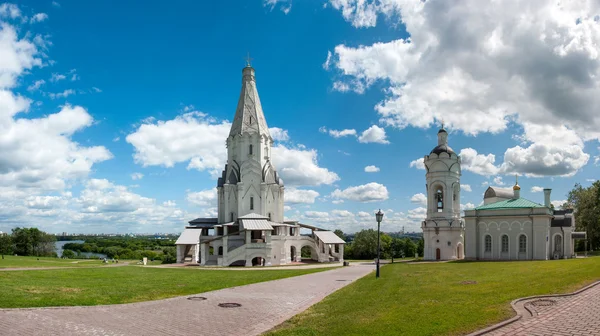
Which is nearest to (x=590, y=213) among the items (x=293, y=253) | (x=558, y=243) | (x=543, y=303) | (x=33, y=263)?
(x=558, y=243)

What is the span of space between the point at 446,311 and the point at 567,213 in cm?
3823

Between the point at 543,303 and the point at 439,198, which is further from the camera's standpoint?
the point at 439,198

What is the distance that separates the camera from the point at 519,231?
3903 centimetres

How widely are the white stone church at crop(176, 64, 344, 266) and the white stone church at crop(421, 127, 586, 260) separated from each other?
12538 millimetres

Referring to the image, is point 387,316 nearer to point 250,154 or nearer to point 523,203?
point 523,203

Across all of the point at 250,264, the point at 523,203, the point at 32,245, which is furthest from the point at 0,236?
the point at 523,203

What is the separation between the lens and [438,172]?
4553 centimetres

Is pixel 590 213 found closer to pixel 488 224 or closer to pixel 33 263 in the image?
pixel 488 224

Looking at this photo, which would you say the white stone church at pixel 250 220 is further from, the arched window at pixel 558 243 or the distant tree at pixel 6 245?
the distant tree at pixel 6 245

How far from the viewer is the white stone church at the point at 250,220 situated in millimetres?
45625

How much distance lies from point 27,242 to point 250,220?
48.9m

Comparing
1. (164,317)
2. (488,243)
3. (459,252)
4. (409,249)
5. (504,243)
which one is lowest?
(409,249)

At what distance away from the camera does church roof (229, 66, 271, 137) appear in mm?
54906

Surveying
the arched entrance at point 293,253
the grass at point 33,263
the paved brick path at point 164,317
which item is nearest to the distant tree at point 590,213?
the arched entrance at point 293,253
